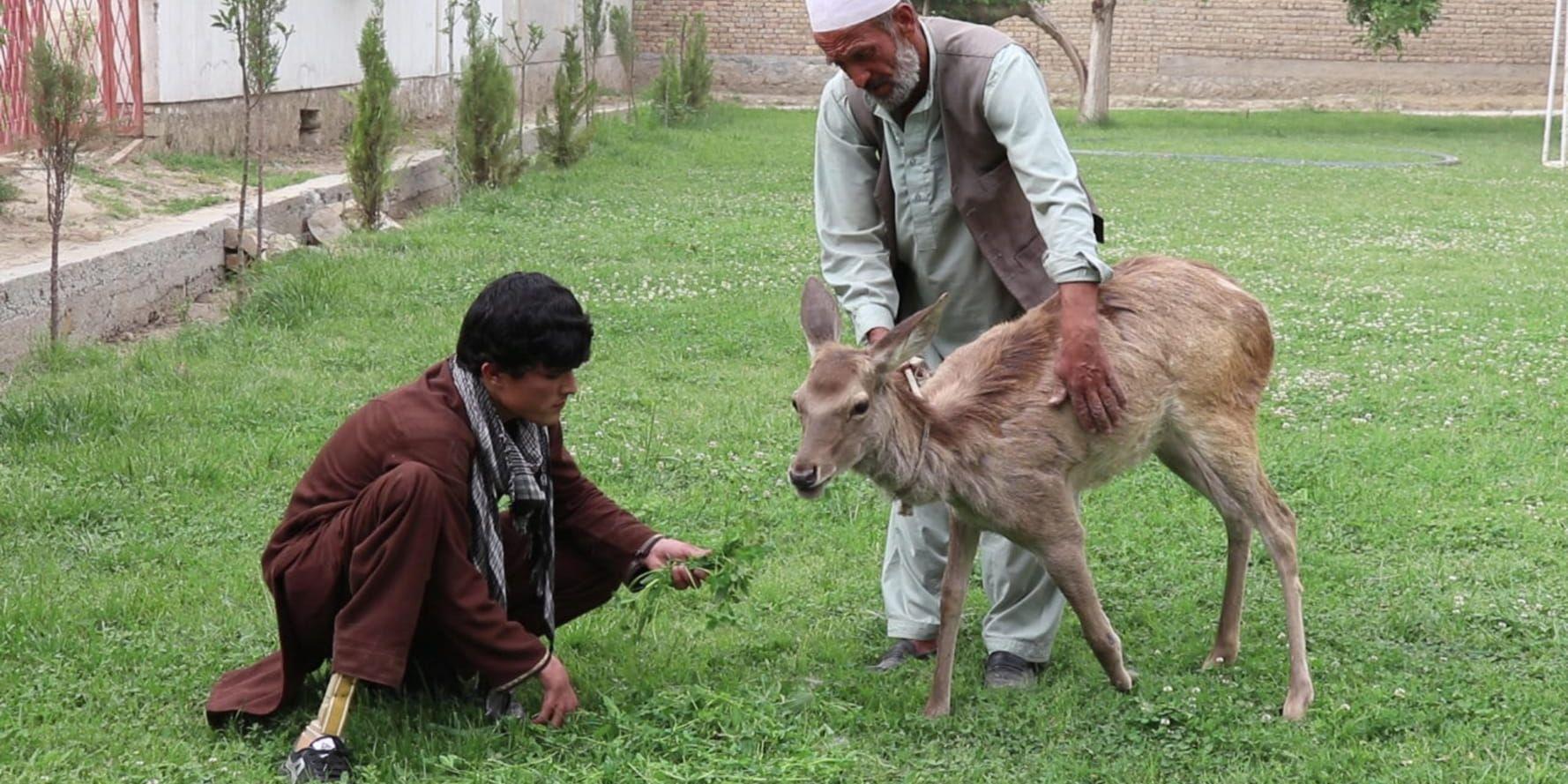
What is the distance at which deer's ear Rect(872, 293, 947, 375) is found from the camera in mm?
4574

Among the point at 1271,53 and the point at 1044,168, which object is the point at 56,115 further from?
the point at 1271,53

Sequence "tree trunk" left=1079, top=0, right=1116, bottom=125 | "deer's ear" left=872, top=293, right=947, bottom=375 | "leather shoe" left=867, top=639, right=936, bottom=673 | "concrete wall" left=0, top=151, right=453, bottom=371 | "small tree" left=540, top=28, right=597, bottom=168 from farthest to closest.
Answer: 1. "tree trunk" left=1079, top=0, right=1116, bottom=125
2. "small tree" left=540, top=28, right=597, bottom=168
3. "concrete wall" left=0, top=151, right=453, bottom=371
4. "leather shoe" left=867, top=639, right=936, bottom=673
5. "deer's ear" left=872, top=293, right=947, bottom=375

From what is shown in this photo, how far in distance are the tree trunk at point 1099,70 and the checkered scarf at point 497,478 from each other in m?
28.0

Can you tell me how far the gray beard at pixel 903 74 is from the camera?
492 centimetres

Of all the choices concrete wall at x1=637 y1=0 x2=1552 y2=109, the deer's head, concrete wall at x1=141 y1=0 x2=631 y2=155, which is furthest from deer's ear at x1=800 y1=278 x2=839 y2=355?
concrete wall at x1=637 y1=0 x2=1552 y2=109

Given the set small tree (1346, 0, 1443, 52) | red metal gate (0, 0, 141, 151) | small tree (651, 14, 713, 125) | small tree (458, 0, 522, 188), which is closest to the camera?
red metal gate (0, 0, 141, 151)

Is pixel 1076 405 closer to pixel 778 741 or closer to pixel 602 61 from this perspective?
pixel 778 741

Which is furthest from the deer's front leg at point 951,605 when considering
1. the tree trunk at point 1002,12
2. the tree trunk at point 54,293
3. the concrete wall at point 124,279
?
the tree trunk at point 1002,12

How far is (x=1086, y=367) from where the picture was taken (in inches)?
190

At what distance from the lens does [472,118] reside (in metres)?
17.0

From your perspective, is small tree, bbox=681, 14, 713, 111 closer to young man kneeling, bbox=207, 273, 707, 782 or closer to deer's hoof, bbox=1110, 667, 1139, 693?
deer's hoof, bbox=1110, 667, 1139, 693

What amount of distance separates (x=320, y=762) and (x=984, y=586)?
2288mm

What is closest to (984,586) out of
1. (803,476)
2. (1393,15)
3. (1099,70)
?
(803,476)

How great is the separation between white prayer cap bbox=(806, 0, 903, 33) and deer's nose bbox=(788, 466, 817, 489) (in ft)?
4.06
